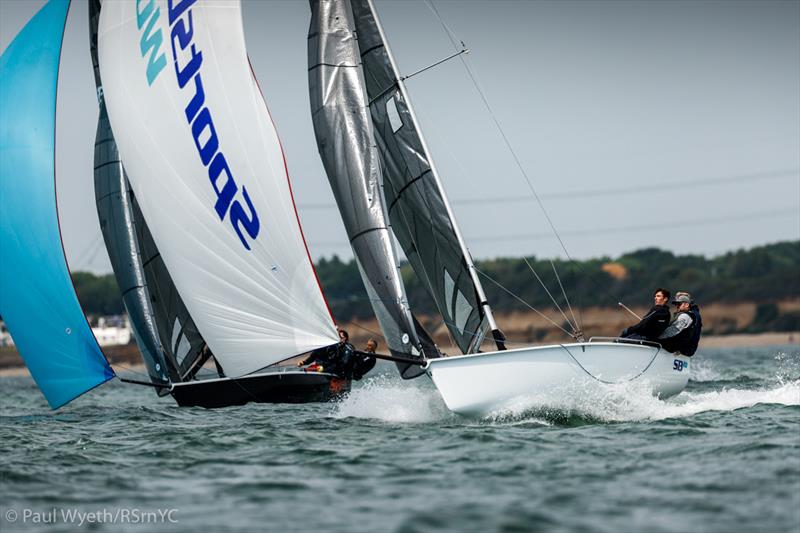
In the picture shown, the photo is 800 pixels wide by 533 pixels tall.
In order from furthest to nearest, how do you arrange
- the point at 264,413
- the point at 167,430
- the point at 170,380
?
the point at 170,380 < the point at 264,413 < the point at 167,430

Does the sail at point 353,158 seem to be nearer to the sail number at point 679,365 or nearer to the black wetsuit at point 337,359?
the sail number at point 679,365

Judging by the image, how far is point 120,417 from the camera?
16750 millimetres

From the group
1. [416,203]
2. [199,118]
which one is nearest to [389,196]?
[416,203]

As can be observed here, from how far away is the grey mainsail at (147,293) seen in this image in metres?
19.1

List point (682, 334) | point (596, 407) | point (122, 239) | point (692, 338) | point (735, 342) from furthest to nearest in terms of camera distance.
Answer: point (735, 342) → point (122, 239) → point (692, 338) → point (682, 334) → point (596, 407)

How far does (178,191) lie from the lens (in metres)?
13.9

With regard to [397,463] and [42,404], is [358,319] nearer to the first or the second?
[42,404]

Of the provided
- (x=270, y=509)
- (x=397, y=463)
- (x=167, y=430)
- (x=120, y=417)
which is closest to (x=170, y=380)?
(x=120, y=417)

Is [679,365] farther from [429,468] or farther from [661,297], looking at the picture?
[429,468]

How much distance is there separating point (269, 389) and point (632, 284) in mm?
75207

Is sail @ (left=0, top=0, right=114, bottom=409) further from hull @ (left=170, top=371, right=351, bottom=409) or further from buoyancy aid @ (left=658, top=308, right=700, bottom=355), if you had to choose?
buoyancy aid @ (left=658, top=308, right=700, bottom=355)

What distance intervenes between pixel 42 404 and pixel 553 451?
15.1 metres

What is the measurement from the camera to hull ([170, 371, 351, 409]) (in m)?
17.4

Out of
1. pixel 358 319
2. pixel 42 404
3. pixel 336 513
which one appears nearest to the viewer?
pixel 336 513
